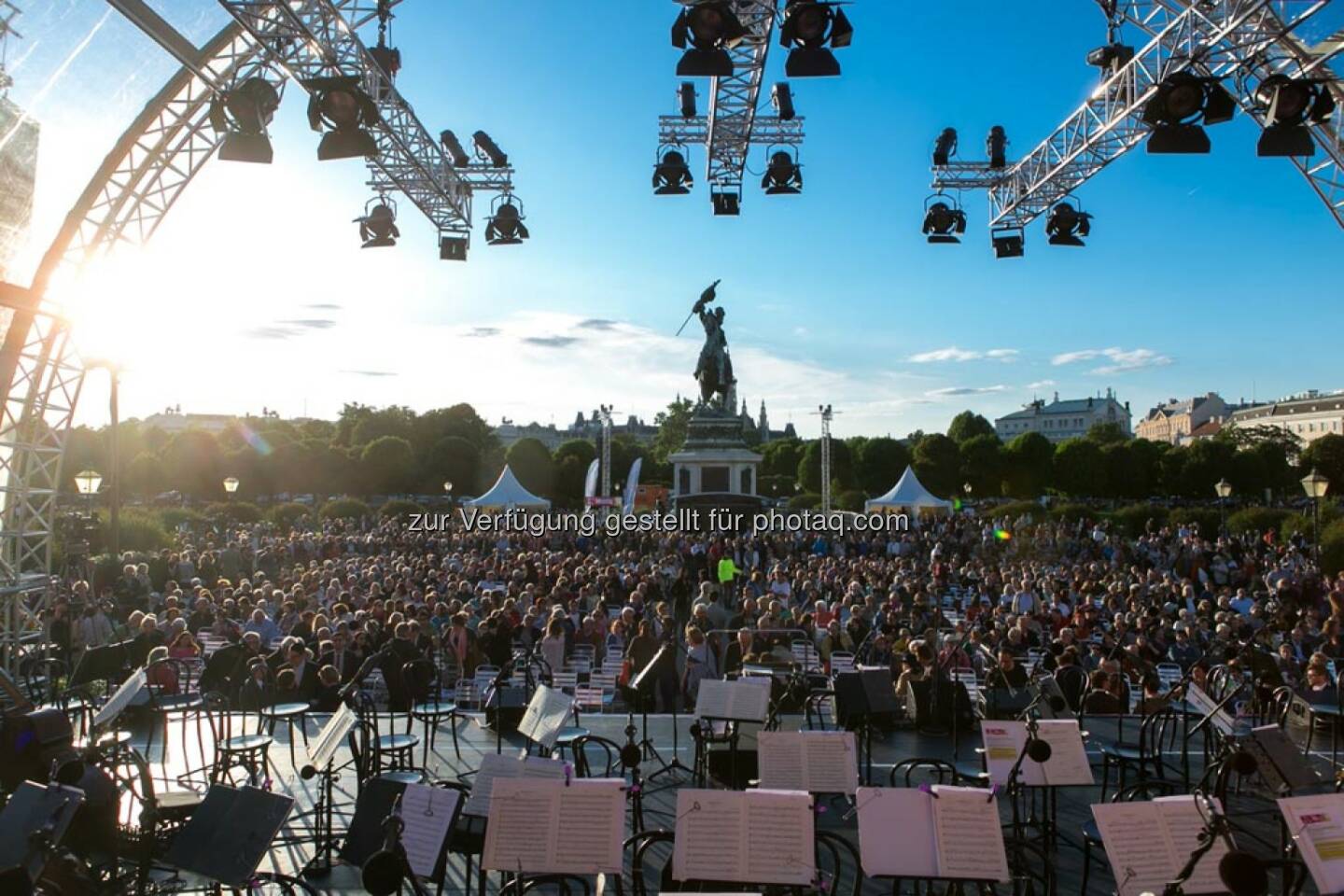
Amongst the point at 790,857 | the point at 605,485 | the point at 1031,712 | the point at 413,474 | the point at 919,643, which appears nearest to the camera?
the point at 790,857

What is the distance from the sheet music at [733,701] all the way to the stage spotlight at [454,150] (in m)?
12.4

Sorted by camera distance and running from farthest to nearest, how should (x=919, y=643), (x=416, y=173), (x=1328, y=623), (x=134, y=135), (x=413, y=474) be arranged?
(x=413, y=474), (x=416, y=173), (x=1328, y=623), (x=134, y=135), (x=919, y=643)

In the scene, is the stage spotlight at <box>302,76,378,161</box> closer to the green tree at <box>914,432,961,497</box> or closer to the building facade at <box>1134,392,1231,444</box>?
the green tree at <box>914,432,961,497</box>

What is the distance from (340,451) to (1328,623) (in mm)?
56540

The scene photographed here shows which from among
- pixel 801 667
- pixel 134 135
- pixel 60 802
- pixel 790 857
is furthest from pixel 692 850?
pixel 134 135

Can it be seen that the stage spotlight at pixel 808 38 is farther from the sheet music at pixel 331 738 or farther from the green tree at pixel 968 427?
the green tree at pixel 968 427

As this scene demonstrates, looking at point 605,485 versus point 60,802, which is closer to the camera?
point 60,802

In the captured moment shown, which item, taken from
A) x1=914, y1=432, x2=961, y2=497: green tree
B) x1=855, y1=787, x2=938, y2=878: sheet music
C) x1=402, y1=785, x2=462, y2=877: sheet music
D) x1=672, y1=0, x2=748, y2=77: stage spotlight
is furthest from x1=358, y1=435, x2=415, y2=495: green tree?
x1=855, y1=787, x2=938, y2=878: sheet music

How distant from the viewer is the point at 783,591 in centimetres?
1664

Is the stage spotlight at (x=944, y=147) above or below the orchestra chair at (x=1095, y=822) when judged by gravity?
above

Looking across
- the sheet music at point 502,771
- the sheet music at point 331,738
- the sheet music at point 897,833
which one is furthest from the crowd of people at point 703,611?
the sheet music at point 897,833

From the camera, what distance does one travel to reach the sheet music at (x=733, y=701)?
7.07 meters

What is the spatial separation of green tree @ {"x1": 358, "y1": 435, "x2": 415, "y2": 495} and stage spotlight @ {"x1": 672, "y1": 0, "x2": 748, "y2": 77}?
172 feet

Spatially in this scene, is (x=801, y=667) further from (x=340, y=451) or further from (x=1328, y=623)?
(x=340, y=451)
